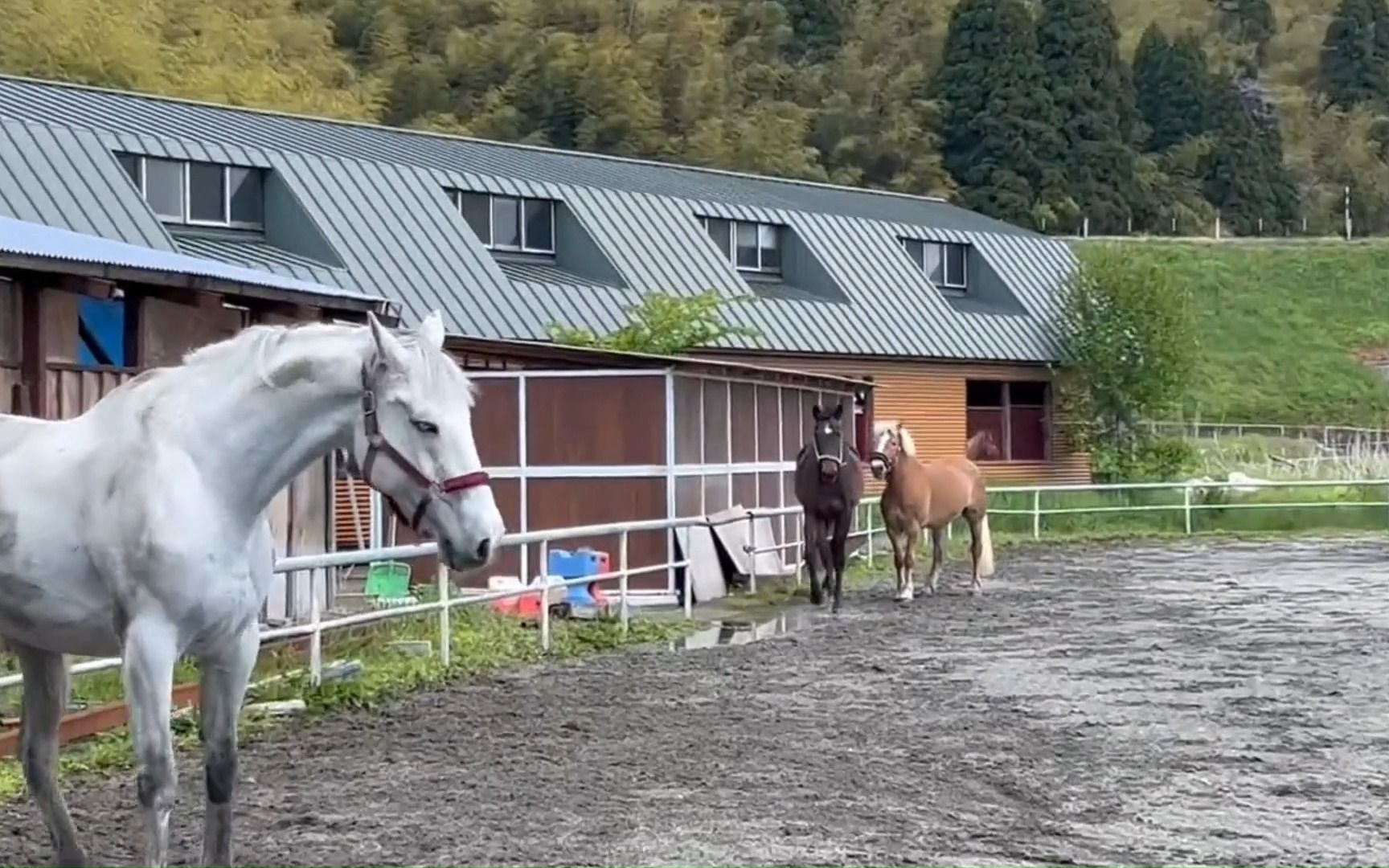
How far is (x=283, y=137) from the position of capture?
29688 mm

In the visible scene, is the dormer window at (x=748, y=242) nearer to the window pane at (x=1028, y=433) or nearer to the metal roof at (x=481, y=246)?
the metal roof at (x=481, y=246)

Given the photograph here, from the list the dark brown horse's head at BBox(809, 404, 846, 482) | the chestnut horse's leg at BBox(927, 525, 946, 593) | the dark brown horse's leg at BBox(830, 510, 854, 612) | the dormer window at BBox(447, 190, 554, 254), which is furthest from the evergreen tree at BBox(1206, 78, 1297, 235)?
the dark brown horse's head at BBox(809, 404, 846, 482)

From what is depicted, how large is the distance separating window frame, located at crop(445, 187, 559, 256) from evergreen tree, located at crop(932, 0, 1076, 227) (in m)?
36.8

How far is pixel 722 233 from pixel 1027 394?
8.07 m

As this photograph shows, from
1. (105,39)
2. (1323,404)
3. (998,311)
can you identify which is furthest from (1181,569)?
(105,39)

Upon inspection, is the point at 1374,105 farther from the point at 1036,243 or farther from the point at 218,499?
the point at 218,499

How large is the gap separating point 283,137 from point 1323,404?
31686 mm

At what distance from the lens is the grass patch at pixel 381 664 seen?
855 cm

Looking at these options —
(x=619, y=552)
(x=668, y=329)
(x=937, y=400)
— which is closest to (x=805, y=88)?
(x=937, y=400)

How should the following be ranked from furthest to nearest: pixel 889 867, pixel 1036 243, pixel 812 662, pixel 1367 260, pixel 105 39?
pixel 1367 260
pixel 105 39
pixel 1036 243
pixel 812 662
pixel 889 867

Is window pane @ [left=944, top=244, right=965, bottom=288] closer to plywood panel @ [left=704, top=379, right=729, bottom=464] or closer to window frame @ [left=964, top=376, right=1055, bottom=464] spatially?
window frame @ [left=964, top=376, right=1055, bottom=464]

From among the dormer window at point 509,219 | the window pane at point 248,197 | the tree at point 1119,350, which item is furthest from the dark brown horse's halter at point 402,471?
the tree at point 1119,350

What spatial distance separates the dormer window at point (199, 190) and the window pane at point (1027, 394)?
55.4 ft

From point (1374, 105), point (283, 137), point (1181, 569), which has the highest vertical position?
point (1374, 105)
